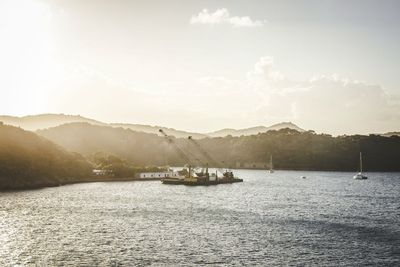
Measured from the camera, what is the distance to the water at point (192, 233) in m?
63.0

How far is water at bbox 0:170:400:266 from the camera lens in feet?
207

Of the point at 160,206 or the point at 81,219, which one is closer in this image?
the point at 81,219

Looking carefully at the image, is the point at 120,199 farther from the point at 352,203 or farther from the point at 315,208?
the point at 352,203

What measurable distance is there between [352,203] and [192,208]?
189 ft

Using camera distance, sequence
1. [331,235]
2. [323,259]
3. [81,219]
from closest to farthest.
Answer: [323,259]
[331,235]
[81,219]

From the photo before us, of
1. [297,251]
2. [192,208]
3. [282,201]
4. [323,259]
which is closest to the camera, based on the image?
[323,259]

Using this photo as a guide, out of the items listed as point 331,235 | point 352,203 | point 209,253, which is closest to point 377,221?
point 331,235

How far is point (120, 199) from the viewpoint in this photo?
459 ft

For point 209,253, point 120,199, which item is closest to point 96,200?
point 120,199

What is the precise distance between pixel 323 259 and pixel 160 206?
6775 cm

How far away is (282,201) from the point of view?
14612cm

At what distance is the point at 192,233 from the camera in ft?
269

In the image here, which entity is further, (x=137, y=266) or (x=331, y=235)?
(x=331, y=235)

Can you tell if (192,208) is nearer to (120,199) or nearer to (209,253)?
(120,199)
